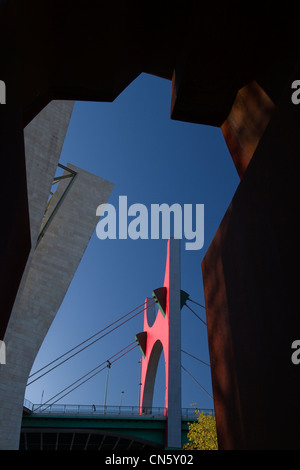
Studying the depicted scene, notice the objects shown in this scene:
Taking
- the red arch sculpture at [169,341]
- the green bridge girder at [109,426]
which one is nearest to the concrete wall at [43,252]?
the red arch sculpture at [169,341]

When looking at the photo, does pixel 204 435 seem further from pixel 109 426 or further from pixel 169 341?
pixel 109 426

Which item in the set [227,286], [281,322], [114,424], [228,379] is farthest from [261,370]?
[114,424]

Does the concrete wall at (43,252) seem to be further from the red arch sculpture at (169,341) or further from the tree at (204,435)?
the red arch sculpture at (169,341)

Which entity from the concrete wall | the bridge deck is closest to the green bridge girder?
the bridge deck

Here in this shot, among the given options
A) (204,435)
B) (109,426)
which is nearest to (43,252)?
(204,435)

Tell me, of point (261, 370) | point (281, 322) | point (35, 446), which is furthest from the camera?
point (35, 446)

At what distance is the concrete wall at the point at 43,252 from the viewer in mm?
18500

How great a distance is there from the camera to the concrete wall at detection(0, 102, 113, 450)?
60.7ft

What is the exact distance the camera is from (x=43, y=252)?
2392cm

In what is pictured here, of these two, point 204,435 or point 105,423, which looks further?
point 105,423

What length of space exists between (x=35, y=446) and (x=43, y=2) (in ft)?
153

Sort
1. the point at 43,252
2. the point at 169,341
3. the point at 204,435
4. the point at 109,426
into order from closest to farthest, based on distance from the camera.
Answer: the point at 204,435 → the point at 43,252 → the point at 109,426 → the point at 169,341

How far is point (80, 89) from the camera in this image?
5105mm

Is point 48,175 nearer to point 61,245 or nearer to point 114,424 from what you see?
point 61,245
